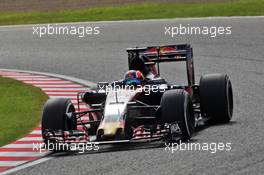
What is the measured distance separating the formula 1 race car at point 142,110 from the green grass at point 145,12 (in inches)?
597

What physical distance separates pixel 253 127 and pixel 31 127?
360cm

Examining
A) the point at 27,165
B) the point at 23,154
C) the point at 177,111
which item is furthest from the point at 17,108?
the point at 177,111

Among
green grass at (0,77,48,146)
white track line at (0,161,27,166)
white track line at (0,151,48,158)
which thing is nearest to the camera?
white track line at (0,161,27,166)

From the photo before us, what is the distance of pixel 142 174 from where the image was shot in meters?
9.91

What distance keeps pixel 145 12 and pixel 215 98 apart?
711 inches

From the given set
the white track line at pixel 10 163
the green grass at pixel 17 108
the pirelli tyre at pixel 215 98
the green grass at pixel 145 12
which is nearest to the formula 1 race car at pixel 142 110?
the pirelli tyre at pixel 215 98

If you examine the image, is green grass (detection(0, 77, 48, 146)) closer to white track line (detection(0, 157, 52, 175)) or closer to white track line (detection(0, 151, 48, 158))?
white track line (detection(0, 151, 48, 158))

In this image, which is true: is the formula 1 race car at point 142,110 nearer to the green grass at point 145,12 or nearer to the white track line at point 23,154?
the white track line at point 23,154

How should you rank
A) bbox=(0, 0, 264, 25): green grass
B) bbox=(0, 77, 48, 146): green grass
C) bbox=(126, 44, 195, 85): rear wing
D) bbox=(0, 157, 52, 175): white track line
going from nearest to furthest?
bbox=(0, 157, 52, 175): white track line < bbox=(0, 77, 48, 146): green grass < bbox=(126, 44, 195, 85): rear wing < bbox=(0, 0, 264, 25): green grass

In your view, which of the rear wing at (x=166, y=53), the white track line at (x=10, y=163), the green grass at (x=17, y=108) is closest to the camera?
the white track line at (x=10, y=163)

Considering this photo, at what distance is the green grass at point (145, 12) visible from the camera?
29.0 metres

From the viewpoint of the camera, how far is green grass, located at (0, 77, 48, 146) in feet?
45.3

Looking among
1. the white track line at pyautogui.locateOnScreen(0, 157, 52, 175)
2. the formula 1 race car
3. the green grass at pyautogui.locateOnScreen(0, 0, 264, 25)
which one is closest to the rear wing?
the formula 1 race car

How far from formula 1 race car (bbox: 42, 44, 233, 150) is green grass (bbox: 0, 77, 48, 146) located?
1261 mm
